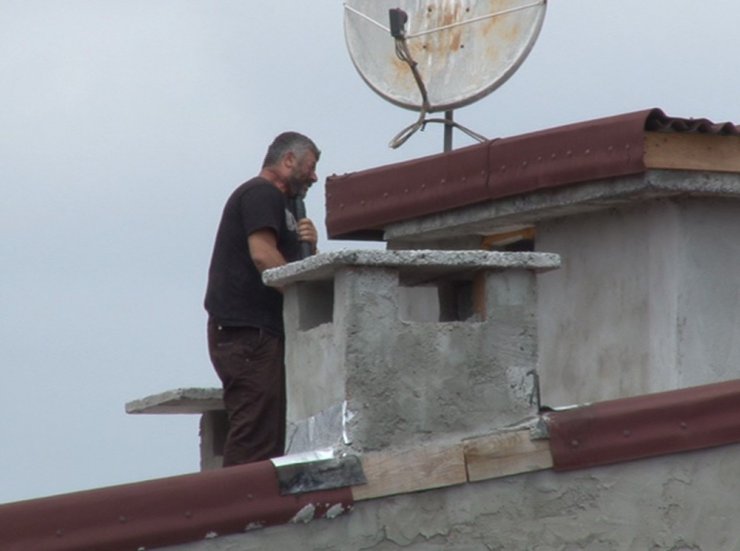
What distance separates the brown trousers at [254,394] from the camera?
848 centimetres

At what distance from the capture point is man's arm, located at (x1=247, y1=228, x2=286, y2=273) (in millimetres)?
8398

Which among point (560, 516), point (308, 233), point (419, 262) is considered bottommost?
point (560, 516)

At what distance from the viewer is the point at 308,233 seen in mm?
8742

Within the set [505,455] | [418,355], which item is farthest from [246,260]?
[505,455]

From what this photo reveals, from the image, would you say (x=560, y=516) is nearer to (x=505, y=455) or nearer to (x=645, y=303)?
(x=505, y=455)

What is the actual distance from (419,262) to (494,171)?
2.43m

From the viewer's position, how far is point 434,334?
23.7ft

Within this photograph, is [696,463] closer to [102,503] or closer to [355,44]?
[102,503]

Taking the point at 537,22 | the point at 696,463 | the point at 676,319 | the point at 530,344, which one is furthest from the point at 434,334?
the point at 537,22

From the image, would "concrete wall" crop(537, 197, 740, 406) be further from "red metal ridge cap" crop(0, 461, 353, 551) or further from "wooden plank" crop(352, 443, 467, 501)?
"red metal ridge cap" crop(0, 461, 353, 551)

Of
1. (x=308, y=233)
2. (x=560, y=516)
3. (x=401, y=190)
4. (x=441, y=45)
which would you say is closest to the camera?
(x=560, y=516)

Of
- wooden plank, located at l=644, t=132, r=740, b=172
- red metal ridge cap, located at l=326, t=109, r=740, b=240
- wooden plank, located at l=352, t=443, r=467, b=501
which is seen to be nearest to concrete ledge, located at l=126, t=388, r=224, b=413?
red metal ridge cap, located at l=326, t=109, r=740, b=240

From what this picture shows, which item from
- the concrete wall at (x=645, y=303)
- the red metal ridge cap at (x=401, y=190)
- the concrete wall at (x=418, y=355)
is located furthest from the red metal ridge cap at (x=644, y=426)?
the red metal ridge cap at (x=401, y=190)

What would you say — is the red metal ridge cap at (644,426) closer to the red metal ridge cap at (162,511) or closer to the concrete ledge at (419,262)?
the concrete ledge at (419,262)
